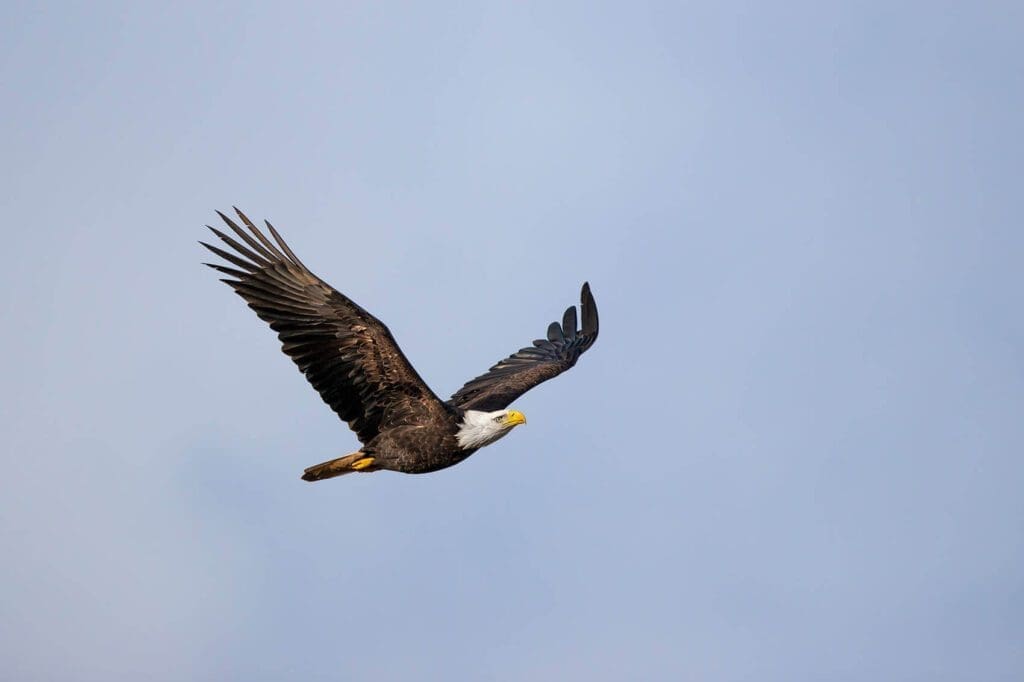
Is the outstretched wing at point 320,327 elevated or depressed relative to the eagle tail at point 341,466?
elevated

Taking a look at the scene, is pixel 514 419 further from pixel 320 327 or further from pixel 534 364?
pixel 534 364

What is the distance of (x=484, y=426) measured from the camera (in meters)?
22.1

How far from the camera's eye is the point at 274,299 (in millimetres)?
21484

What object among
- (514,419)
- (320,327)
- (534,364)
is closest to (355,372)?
(320,327)

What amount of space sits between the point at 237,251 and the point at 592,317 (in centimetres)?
880

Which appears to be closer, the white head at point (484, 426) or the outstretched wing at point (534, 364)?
the white head at point (484, 426)

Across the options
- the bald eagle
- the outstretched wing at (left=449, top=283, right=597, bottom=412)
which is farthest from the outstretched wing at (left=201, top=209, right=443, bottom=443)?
the outstretched wing at (left=449, top=283, right=597, bottom=412)

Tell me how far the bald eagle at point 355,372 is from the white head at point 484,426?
0.5 inches

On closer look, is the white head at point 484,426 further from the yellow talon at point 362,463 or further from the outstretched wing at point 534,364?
the outstretched wing at point 534,364

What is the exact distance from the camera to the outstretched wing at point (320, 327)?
21328mm

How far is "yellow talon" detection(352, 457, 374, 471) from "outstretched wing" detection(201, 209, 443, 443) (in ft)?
2.97

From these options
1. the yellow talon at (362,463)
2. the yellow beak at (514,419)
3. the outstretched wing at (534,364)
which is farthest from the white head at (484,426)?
the outstretched wing at (534,364)

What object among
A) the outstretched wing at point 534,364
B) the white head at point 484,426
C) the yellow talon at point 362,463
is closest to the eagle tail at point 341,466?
the yellow talon at point 362,463

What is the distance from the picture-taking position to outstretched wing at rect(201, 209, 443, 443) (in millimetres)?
21328
